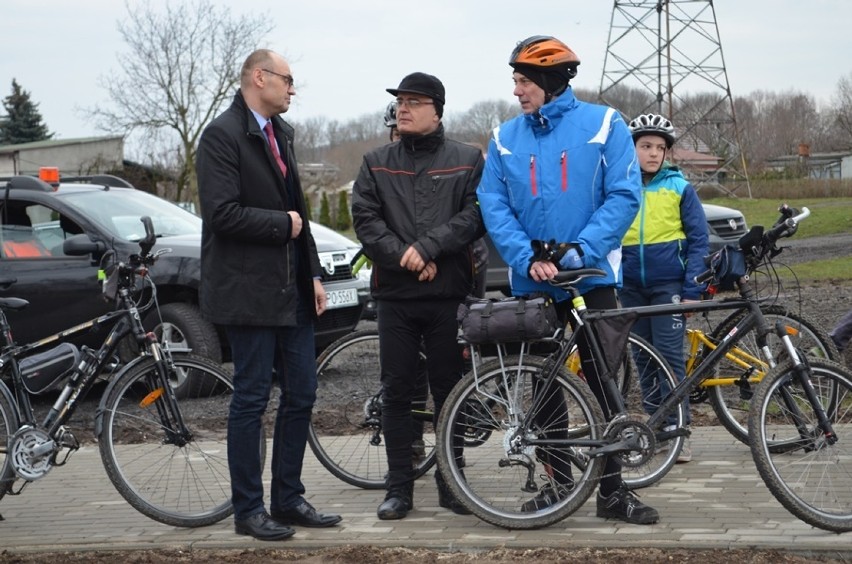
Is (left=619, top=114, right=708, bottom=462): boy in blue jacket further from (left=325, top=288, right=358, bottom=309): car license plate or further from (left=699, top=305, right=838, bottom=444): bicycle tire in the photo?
(left=325, top=288, right=358, bottom=309): car license plate

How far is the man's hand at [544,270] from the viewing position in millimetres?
5691

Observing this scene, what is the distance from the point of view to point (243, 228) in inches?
223

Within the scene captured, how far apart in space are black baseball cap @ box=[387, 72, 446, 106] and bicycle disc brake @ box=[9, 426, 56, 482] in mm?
2473

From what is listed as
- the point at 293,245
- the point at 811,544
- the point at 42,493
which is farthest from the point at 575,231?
the point at 42,493

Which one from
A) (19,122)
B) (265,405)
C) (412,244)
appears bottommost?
(265,405)

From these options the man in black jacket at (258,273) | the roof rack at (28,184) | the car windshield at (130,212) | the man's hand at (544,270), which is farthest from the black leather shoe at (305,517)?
the roof rack at (28,184)

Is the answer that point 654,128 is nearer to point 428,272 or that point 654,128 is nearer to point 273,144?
point 428,272

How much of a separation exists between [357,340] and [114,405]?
1.51m

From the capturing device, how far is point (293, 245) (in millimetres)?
5988

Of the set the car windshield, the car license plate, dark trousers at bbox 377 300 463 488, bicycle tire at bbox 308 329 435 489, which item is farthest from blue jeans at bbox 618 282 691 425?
the car windshield

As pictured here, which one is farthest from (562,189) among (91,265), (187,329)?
(91,265)

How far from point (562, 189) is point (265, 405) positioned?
1750mm

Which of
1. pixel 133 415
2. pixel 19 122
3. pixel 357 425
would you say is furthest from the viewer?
pixel 19 122

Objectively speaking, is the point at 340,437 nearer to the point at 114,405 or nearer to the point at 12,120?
the point at 114,405
